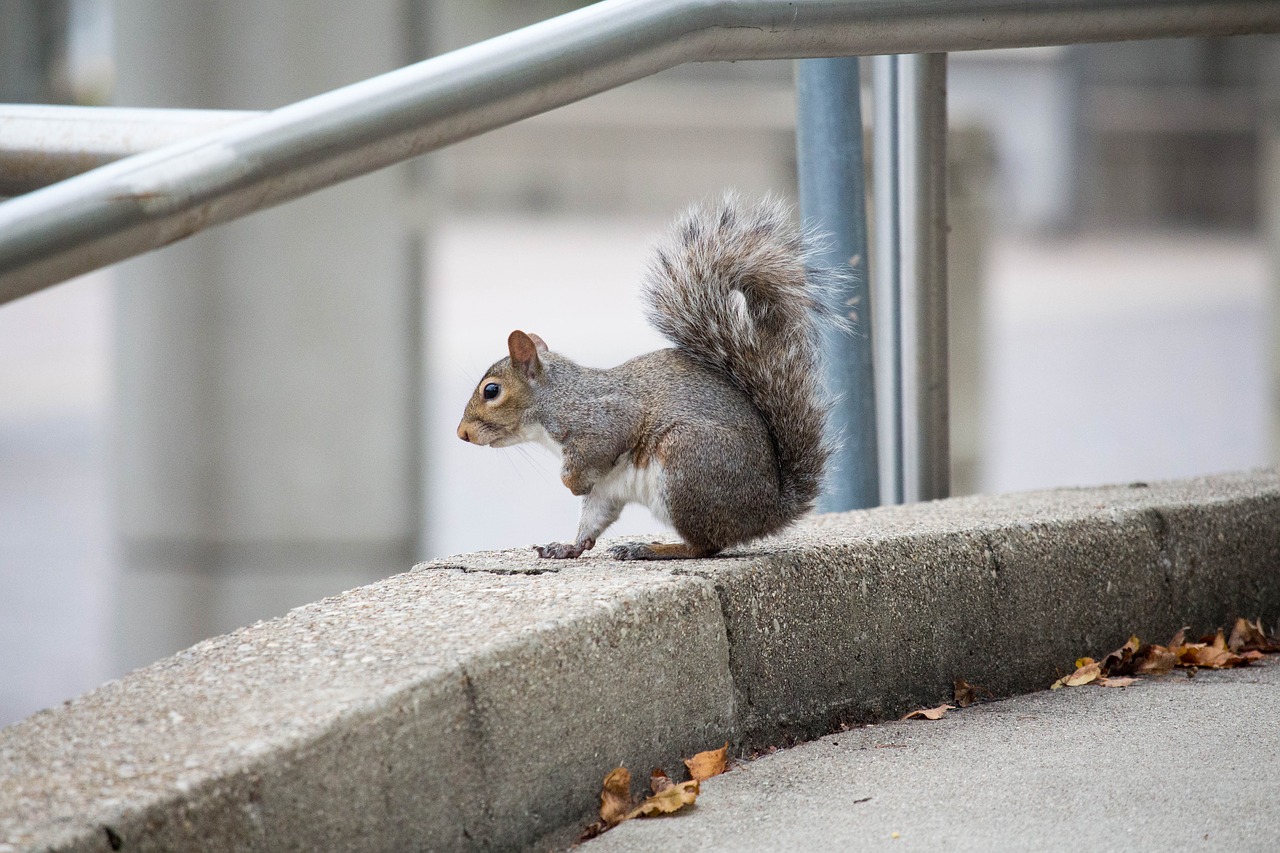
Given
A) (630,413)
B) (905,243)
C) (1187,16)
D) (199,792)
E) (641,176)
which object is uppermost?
(641,176)

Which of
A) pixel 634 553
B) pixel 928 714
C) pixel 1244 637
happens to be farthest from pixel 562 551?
pixel 1244 637

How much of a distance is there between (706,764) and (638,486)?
447mm

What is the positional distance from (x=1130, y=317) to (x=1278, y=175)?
696cm

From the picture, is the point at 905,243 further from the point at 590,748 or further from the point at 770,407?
the point at 590,748

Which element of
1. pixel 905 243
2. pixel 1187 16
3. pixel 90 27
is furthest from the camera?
pixel 90 27

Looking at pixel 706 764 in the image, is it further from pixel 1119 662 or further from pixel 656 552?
pixel 1119 662

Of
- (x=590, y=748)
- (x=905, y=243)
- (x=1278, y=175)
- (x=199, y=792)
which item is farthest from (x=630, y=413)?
(x=1278, y=175)

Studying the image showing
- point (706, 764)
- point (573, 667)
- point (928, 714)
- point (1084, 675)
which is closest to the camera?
point (573, 667)

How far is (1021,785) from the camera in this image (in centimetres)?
172

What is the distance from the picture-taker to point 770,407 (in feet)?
6.86

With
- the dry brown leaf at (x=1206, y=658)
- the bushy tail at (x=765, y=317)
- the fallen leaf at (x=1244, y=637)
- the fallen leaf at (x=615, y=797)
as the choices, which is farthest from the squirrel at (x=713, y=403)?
the fallen leaf at (x=1244, y=637)

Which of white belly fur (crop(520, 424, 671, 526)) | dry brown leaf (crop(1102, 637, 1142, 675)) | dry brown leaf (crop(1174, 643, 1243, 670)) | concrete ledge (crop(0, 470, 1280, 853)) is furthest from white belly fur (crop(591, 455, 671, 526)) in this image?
dry brown leaf (crop(1174, 643, 1243, 670))

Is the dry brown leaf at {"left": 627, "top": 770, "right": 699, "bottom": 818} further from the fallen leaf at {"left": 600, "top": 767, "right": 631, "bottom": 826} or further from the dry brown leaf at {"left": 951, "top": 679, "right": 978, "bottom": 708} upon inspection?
the dry brown leaf at {"left": 951, "top": 679, "right": 978, "bottom": 708}

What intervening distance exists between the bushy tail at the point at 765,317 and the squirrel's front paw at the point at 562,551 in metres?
0.30
